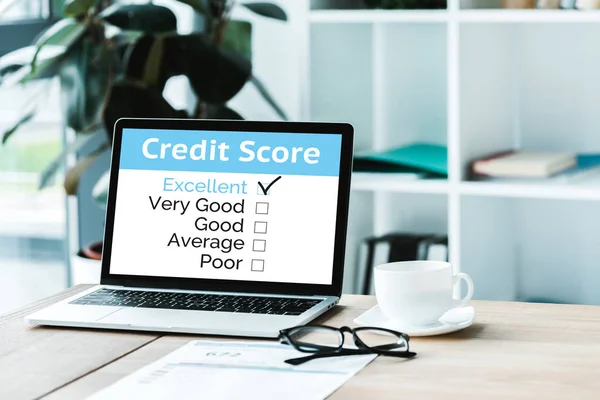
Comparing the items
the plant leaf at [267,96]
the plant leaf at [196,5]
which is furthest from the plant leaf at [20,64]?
the plant leaf at [267,96]

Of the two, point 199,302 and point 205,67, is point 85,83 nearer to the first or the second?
point 205,67

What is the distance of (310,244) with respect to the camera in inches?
56.7

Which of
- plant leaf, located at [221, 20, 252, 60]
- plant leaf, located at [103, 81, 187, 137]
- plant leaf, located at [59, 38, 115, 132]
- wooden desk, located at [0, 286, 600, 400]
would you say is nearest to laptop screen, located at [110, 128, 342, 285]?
wooden desk, located at [0, 286, 600, 400]

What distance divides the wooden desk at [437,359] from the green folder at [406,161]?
1176 mm

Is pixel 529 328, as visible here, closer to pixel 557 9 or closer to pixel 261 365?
pixel 261 365

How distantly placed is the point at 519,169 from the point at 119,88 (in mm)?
968

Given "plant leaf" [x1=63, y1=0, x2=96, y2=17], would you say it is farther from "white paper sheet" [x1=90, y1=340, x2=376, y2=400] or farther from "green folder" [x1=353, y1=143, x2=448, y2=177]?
"white paper sheet" [x1=90, y1=340, x2=376, y2=400]

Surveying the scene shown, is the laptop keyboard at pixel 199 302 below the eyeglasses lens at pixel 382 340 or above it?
above

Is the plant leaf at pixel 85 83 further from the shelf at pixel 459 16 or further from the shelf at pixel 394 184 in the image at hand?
the shelf at pixel 394 184

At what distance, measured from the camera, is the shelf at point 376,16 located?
246cm

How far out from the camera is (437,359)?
45.9 inches

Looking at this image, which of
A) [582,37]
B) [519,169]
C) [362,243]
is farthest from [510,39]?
[362,243]

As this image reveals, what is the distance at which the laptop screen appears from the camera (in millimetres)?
1446

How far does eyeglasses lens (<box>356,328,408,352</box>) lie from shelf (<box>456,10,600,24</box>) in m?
1.32
